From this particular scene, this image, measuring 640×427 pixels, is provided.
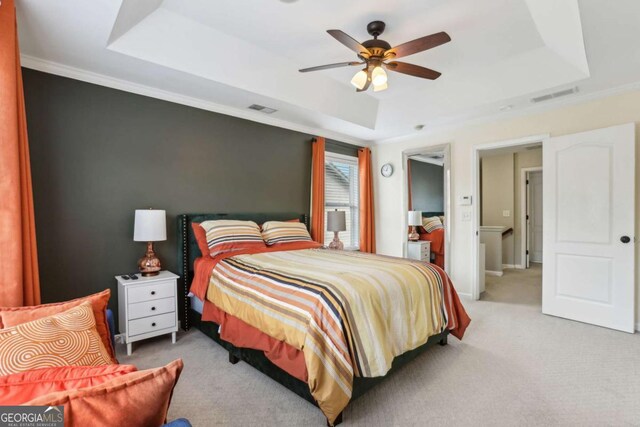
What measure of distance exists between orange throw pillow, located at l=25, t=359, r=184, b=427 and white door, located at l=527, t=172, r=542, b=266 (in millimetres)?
7992

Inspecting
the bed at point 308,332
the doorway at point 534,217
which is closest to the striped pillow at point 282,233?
the bed at point 308,332

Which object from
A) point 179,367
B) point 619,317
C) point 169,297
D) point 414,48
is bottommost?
point 619,317

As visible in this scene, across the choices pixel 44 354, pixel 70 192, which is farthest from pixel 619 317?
pixel 70 192

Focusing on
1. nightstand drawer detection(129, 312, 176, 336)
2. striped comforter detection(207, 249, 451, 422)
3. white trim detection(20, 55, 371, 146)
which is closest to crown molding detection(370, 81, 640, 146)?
white trim detection(20, 55, 371, 146)

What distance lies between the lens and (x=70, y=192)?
2.76m

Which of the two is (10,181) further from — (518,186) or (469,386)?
(518,186)

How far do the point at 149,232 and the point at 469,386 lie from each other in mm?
2924

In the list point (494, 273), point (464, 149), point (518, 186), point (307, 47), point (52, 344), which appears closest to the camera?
point (52, 344)

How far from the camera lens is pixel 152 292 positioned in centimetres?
280

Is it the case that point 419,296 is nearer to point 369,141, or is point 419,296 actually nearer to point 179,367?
point 179,367

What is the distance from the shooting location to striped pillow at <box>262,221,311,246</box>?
372 centimetres

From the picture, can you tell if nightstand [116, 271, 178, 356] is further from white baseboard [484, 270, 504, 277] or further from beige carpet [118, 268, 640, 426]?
white baseboard [484, 270, 504, 277]

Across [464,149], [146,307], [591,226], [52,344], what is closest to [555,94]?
[464,149]

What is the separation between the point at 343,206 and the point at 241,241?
2.41 m
